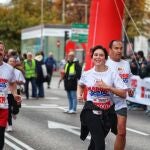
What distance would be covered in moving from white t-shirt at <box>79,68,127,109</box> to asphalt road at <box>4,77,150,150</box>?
2.95 m

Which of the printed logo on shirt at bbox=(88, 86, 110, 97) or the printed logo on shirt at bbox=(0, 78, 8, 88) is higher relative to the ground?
the printed logo on shirt at bbox=(0, 78, 8, 88)

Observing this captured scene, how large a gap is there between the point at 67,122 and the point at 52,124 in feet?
1.97

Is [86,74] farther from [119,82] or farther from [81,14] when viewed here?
[81,14]

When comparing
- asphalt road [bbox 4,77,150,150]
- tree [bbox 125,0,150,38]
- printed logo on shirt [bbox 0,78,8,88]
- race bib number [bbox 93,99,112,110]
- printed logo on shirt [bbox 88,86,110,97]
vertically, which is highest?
tree [bbox 125,0,150,38]

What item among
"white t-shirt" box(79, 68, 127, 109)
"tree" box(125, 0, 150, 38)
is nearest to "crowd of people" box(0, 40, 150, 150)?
"white t-shirt" box(79, 68, 127, 109)

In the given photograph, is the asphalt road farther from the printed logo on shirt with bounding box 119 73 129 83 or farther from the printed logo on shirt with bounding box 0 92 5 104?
the printed logo on shirt with bounding box 0 92 5 104

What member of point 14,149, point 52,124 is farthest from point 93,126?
point 52,124

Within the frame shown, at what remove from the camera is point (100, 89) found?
8.31 meters

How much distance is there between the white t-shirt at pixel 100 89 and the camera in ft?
27.4

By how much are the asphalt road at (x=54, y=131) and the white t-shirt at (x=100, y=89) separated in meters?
2.95

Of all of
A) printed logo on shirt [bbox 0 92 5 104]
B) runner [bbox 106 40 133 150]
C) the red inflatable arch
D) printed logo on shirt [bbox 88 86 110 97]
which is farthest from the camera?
the red inflatable arch

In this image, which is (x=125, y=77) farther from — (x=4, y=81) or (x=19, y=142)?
(x=19, y=142)

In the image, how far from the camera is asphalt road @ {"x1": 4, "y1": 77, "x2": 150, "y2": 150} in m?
11.6

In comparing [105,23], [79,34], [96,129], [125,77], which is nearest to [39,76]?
[105,23]
